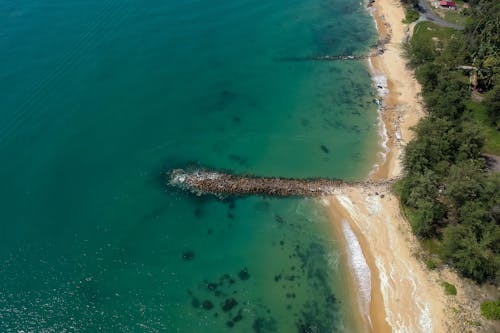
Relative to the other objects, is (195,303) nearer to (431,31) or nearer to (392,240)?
(392,240)

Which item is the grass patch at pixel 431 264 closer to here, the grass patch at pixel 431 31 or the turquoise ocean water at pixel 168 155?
the turquoise ocean water at pixel 168 155

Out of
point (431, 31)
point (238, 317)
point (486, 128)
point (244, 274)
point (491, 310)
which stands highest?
point (431, 31)

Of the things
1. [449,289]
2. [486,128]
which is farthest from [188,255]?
[486,128]

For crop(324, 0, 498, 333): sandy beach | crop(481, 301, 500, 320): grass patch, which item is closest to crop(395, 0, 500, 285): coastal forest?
crop(324, 0, 498, 333): sandy beach

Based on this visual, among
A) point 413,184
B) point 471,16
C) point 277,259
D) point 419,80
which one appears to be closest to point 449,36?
point 471,16

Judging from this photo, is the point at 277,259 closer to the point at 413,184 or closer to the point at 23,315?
the point at 413,184

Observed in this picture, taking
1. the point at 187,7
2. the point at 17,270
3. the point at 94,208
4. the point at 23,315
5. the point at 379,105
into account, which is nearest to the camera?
the point at 23,315
